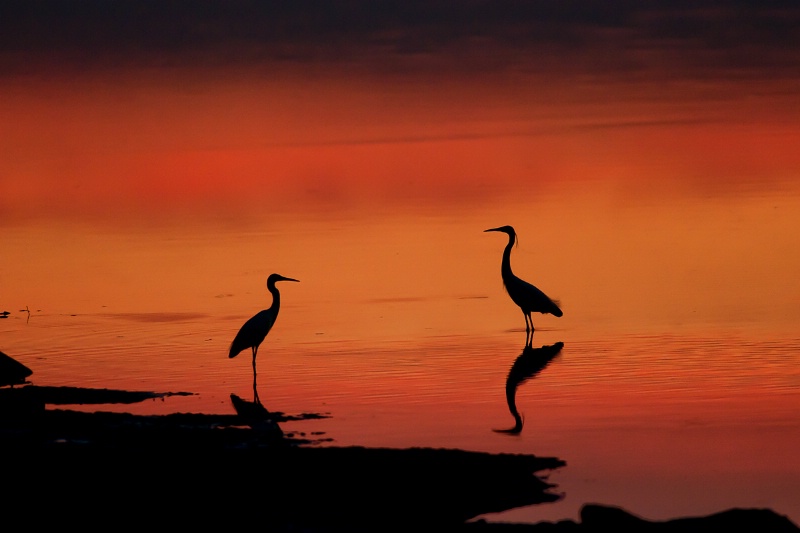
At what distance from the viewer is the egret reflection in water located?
48.8 ft

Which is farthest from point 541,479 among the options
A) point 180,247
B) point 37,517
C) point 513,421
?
point 180,247

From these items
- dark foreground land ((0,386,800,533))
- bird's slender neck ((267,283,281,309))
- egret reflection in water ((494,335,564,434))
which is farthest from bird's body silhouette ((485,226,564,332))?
dark foreground land ((0,386,800,533))

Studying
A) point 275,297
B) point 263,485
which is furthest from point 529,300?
point 263,485

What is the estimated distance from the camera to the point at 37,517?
10.8m

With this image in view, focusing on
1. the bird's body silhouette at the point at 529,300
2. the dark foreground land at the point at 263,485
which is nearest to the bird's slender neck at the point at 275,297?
the bird's body silhouette at the point at 529,300

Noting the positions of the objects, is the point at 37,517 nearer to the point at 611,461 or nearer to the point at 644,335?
the point at 611,461

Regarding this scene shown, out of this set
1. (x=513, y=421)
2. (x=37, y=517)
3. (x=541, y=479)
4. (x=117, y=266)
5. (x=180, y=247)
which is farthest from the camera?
(x=180, y=247)

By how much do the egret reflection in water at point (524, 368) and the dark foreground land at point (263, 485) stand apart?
2434mm

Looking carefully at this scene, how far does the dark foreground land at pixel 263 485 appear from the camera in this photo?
10.5 meters

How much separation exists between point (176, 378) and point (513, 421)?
16.0 ft

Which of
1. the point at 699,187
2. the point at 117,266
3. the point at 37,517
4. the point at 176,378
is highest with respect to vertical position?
the point at 699,187

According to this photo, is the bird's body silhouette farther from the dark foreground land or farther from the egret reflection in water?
the dark foreground land

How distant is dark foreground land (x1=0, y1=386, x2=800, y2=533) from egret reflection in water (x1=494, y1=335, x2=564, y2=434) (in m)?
2.43

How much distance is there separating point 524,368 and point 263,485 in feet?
22.1
